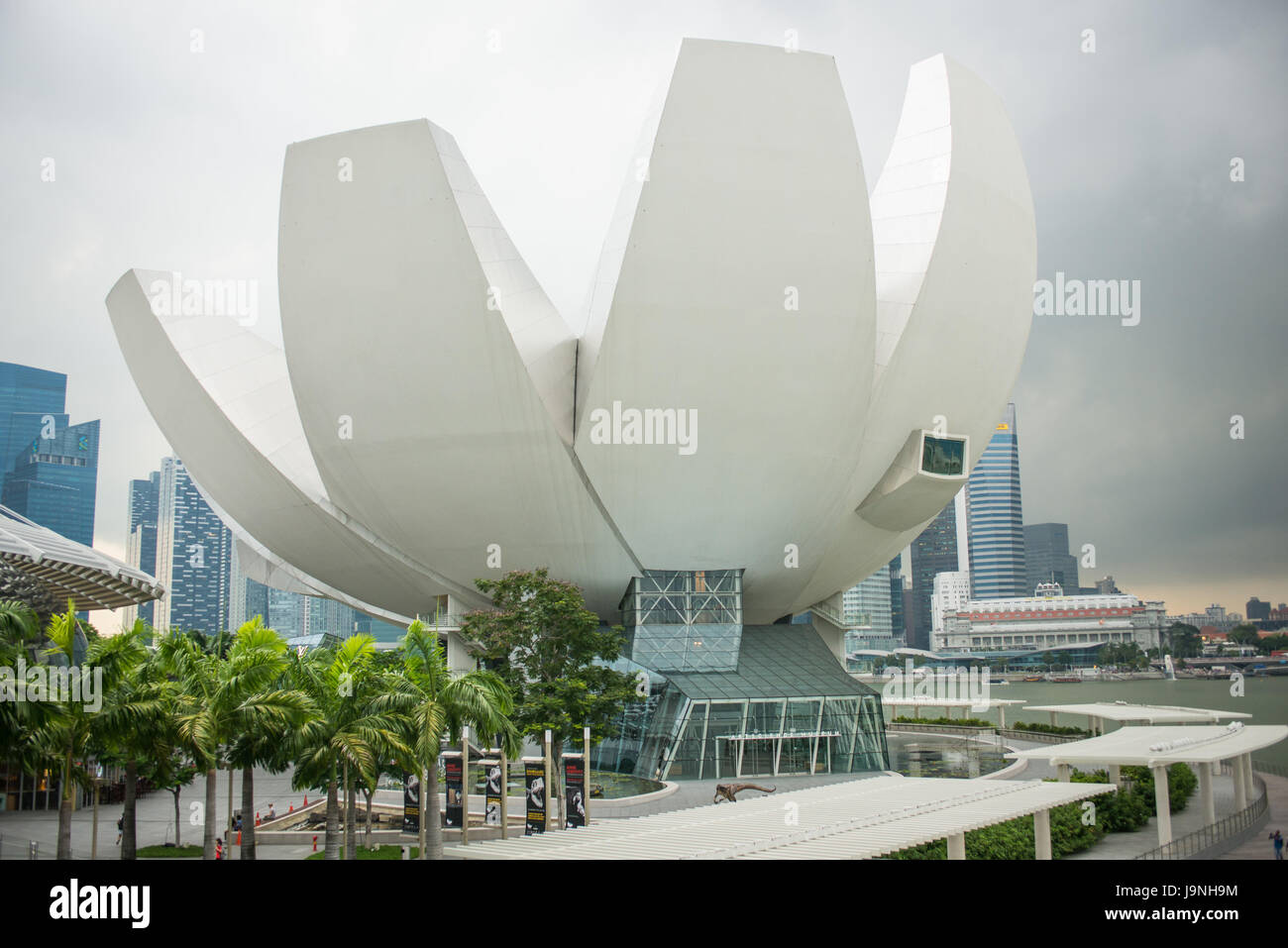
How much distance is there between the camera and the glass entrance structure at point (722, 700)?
106ft

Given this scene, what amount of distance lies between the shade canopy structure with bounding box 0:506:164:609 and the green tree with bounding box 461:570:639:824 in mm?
9782

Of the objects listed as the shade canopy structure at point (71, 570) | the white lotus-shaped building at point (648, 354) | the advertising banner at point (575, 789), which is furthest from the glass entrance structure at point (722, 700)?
the shade canopy structure at point (71, 570)

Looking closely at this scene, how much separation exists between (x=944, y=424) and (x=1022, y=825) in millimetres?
17790

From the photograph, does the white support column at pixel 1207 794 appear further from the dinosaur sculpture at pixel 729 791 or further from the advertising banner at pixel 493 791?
the advertising banner at pixel 493 791

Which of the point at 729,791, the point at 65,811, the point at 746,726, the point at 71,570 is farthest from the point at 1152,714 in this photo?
the point at 71,570

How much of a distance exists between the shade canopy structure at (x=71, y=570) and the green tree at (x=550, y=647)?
9.78 metres

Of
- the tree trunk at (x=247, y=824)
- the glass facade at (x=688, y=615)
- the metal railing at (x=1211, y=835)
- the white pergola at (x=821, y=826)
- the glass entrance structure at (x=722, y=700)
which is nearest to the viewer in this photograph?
the white pergola at (x=821, y=826)

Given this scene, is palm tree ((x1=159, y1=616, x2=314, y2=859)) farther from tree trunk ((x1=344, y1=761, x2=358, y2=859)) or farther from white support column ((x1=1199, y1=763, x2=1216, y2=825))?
white support column ((x1=1199, y1=763, x2=1216, y2=825))

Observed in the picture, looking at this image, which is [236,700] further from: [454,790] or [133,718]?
[454,790]

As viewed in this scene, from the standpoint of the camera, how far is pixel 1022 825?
21.9 metres

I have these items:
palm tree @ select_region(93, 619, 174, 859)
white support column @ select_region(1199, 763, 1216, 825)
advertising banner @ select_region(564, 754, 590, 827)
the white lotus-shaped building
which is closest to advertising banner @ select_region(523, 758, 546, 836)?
advertising banner @ select_region(564, 754, 590, 827)

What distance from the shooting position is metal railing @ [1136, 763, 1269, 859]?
64.6 feet
